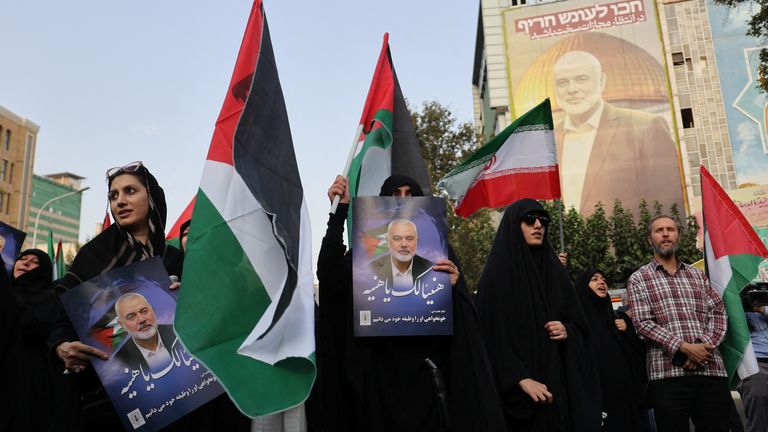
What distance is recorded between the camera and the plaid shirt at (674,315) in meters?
4.38

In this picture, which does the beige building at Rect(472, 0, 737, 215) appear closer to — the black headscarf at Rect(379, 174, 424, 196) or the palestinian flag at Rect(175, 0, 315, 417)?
the black headscarf at Rect(379, 174, 424, 196)

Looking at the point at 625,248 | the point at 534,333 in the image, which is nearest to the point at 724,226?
the point at 534,333

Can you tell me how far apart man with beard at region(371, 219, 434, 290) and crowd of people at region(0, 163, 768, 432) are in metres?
0.04

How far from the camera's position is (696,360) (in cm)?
422

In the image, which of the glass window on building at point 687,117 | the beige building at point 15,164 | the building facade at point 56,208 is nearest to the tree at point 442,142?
the glass window on building at point 687,117

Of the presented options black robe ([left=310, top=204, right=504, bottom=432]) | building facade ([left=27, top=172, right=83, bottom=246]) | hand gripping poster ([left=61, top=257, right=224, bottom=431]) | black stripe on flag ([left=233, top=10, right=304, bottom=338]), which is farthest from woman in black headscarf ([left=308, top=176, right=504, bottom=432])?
building facade ([left=27, top=172, right=83, bottom=246])

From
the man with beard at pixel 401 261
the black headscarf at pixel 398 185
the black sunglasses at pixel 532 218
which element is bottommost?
the man with beard at pixel 401 261

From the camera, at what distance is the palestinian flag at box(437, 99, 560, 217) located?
6008 millimetres

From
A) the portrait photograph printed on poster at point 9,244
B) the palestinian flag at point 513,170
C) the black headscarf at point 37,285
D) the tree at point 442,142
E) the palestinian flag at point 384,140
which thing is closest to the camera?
the palestinian flag at point 384,140

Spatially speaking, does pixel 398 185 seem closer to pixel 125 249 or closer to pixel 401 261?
pixel 401 261

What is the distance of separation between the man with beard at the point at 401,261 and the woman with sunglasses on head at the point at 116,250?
3.37 feet

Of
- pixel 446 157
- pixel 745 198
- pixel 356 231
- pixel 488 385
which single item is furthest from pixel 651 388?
pixel 745 198

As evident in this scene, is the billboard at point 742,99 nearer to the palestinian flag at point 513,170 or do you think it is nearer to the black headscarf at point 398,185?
the palestinian flag at point 513,170

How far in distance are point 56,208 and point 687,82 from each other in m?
131
